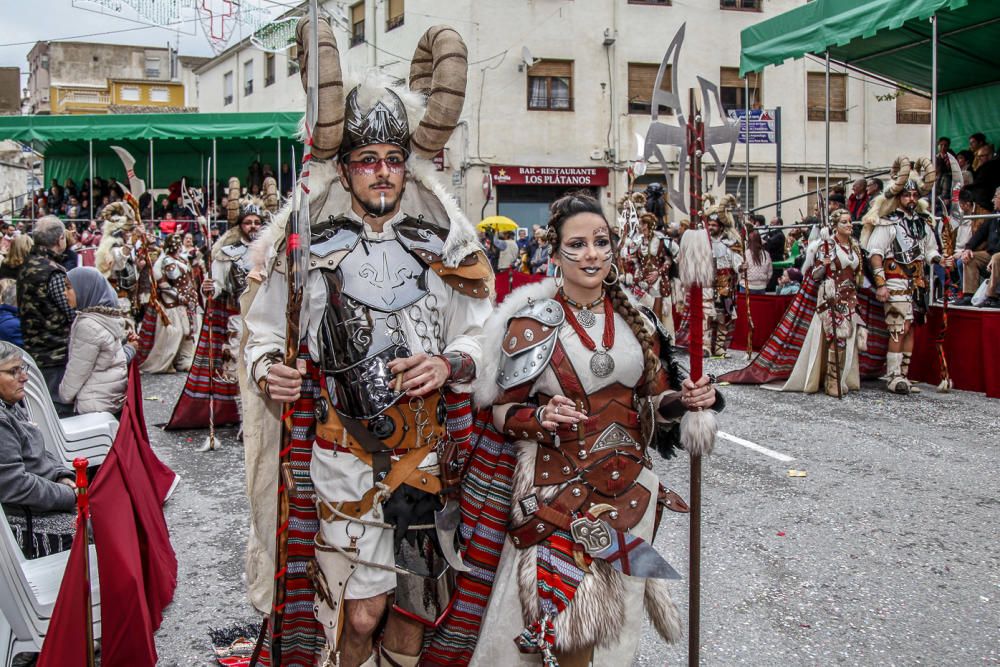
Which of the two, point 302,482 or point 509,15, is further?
point 509,15

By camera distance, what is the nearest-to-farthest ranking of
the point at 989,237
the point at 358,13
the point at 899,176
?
1. the point at 899,176
2. the point at 989,237
3. the point at 358,13

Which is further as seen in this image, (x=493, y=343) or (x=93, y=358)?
(x=93, y=358)

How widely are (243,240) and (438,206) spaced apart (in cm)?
446

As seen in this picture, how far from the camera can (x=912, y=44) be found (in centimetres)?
1227

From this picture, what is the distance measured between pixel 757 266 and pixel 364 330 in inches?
482

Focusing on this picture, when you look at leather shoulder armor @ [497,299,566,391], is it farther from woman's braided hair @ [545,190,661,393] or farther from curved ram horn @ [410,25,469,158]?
curved ram horn @ [410,25,469,158]

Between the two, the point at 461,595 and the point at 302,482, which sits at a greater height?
the point at 302,482

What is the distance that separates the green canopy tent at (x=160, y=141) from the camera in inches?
748

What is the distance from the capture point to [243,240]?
705cm

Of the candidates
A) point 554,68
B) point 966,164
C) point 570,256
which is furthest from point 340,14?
point 570,256

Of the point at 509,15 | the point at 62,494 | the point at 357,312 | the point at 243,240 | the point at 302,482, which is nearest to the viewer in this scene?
the point at 357,312

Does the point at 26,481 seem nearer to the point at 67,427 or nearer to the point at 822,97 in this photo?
the point at 67,427

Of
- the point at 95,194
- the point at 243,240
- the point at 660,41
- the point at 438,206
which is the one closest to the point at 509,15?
the point at 660,41

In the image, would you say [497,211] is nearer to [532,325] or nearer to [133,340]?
[133,340]
